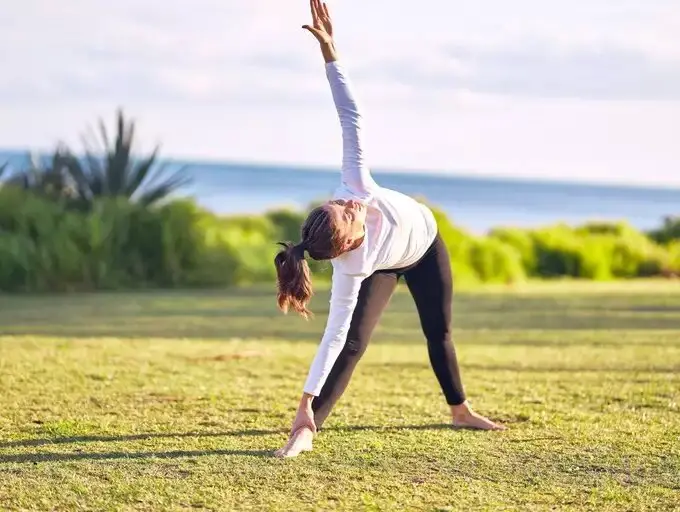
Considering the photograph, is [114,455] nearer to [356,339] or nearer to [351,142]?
[356,339]

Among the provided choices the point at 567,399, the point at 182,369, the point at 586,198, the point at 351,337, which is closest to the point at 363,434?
the point at 351,337

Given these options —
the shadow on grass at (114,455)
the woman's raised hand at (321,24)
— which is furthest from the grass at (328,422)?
the woman's raised hand at (321,24)

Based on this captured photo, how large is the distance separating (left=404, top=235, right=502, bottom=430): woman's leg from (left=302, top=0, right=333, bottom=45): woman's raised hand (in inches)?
43.6

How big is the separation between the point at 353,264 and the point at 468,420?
1.26m

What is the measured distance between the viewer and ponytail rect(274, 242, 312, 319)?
4422mm

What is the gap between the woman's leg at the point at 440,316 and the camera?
16.8 feet

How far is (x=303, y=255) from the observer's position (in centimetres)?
443

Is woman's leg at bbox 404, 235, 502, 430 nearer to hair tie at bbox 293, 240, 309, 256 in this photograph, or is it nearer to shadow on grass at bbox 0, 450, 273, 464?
hair tie at bbox 293, 240, 309, 256

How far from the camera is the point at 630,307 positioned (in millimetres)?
12234

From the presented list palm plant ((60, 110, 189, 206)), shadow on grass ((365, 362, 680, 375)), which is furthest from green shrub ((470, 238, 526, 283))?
shadow on grass ((365, 362, 680, 375))

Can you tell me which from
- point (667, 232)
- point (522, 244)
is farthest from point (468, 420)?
point (667, 232)

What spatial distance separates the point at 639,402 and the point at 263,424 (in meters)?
2.21

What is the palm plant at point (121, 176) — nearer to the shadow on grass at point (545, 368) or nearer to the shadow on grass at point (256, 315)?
the shadow on grass at point (256, 315)

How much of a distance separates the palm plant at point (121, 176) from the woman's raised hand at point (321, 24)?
9989 mm
